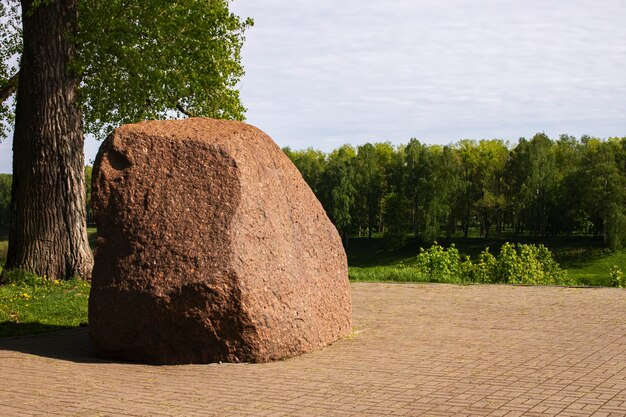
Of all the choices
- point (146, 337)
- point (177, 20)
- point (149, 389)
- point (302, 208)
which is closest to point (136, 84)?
point (177, 20)

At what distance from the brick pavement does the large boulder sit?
0.33 metres

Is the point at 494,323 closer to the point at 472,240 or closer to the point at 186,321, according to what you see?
the point at 186,321

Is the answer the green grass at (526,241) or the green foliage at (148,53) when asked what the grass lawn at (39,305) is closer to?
the green foliage at (148,53)

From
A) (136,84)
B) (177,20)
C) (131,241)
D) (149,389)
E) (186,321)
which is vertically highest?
(177,20)

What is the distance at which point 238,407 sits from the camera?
6855mm

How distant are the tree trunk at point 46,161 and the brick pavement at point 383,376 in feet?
15.0

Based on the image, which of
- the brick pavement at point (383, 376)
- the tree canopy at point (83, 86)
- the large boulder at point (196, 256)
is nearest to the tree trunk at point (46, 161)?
the tree canopy at point (83, 86)

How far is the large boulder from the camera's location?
29.2ft

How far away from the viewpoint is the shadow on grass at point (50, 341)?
9.82 metres

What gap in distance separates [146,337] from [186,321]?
566mm

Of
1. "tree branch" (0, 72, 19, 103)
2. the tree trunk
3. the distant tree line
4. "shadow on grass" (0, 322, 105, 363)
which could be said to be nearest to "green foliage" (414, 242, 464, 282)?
the tree trunk

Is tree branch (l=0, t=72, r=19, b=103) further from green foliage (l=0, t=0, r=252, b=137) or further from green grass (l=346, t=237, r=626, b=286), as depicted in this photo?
green grass (l=346, t=237, r=626, b=286)

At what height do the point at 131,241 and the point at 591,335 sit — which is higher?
the point at 131,241

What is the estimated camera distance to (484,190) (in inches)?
2918
